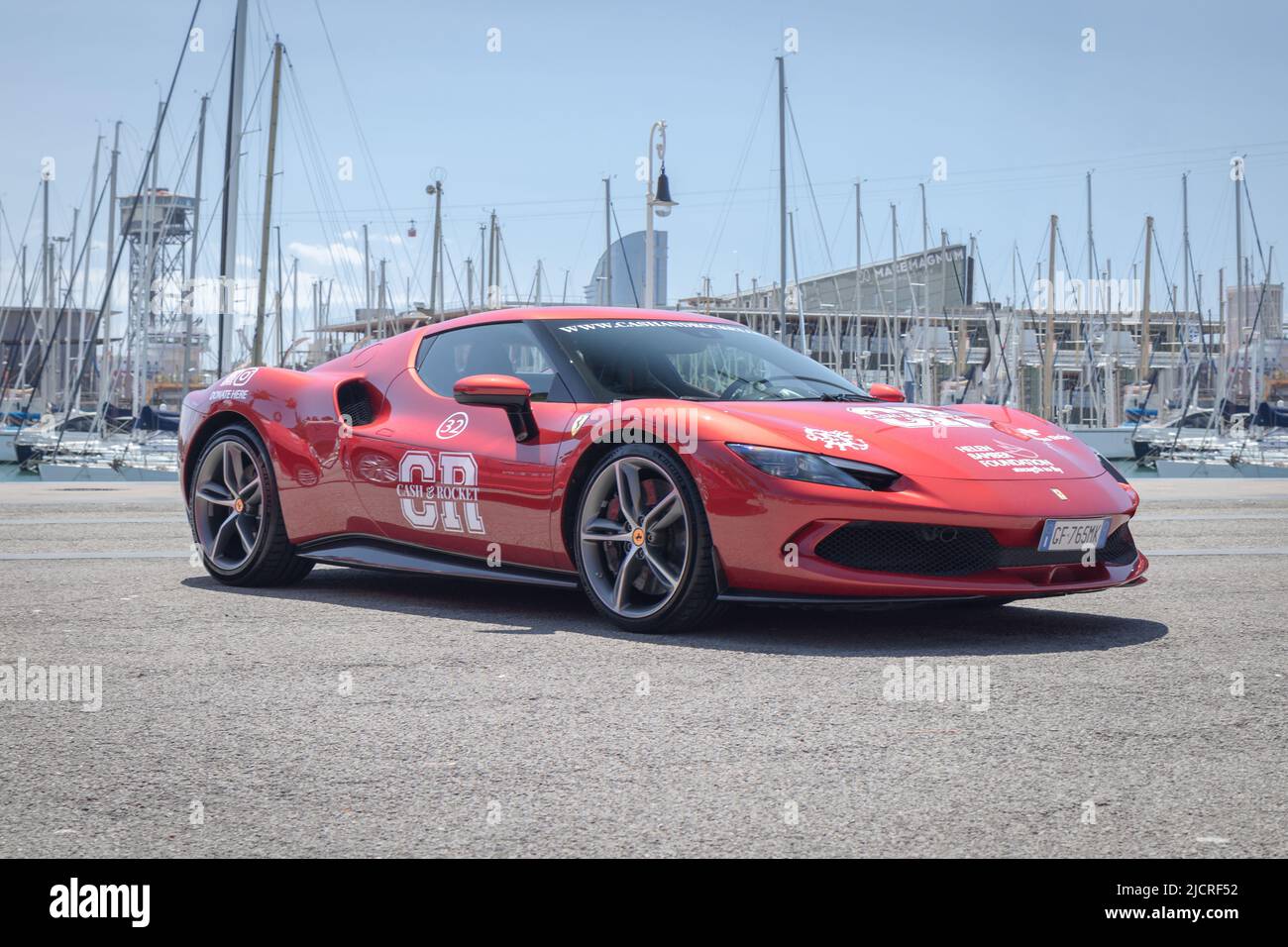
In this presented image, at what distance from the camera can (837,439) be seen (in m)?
5.11

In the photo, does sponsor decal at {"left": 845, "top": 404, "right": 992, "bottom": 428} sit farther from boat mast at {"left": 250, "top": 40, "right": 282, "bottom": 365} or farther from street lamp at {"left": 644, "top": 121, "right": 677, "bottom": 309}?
boat mast at {"left": 250, "top": 40, "right": 282, "bottom": 365}

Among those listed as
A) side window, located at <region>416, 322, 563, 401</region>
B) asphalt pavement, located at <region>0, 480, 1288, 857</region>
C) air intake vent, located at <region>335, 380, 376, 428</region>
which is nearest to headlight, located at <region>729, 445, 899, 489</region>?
asphalt pavement, located at <region>0, 480, 1288, 857</region>

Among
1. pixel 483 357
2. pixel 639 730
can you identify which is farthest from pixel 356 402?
pixel 639 730

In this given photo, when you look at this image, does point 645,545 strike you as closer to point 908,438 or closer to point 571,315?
point 908,438

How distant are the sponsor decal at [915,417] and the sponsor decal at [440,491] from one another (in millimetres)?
1509

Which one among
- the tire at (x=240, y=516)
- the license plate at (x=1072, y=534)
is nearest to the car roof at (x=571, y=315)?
the tire at (x=240, y=516)

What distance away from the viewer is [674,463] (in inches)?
206

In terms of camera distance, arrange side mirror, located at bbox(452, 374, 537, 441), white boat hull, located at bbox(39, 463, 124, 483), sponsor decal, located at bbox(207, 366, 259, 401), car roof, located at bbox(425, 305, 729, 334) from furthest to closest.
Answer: white boat hull, located at bbox(39, 463, 124, 483) → sponsor decal, located at bbox(207, 366, 259, 401) → car roof, located at bbox(425, 305, 729, 334) → side mirror, located at bbox(452, 374, 537, 441)

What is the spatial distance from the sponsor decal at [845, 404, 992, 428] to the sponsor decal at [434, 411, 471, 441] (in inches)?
61.8

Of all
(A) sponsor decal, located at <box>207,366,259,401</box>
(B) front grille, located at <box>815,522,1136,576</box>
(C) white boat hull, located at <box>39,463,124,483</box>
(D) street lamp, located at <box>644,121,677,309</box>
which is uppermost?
(D) street lamp, located at <box>644,121,677,309</box>

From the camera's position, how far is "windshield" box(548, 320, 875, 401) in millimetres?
5789

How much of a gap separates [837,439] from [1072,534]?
34.9 inches

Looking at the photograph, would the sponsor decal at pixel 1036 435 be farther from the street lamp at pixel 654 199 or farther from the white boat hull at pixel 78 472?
the white boat hull at pixel 78 472
